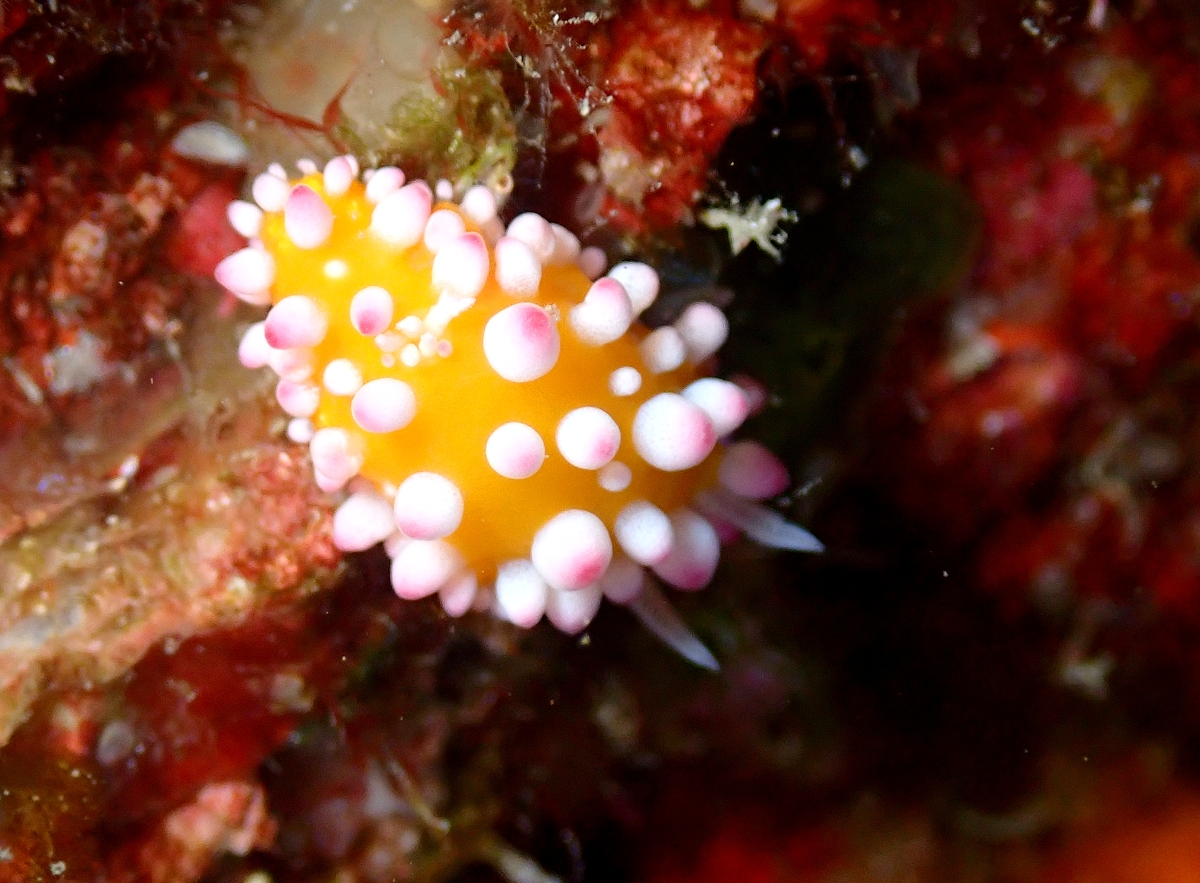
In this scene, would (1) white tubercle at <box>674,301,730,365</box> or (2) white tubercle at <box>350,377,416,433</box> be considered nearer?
(2) white tubercle at <box>350,377,416,433</box>

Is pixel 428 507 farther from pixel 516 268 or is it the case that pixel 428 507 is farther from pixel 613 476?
pixel 516 268

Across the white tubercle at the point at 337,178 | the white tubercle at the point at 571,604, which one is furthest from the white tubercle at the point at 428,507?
the white tubercle at the point at 337,178

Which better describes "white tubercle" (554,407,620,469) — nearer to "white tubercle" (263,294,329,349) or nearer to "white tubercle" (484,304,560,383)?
→ "white tubercle" (484,304,560,383)

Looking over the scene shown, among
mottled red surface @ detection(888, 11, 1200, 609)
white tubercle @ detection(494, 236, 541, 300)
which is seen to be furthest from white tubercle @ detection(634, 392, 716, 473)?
mottled red surface @ detection(888, 11, 1200, 609)

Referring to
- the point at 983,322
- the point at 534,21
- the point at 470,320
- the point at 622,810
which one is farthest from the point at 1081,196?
the point at 622,810

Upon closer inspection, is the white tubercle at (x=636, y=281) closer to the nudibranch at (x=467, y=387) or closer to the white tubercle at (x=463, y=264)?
the nudibranch at (x=467, y=387)
